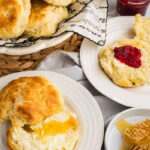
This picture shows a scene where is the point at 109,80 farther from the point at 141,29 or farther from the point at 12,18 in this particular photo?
the point at 12,18

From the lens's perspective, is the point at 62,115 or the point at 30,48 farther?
the point at 30,48

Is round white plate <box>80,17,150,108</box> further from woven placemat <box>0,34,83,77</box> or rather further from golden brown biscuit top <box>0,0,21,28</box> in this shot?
golden brown biscuit top <box>0,0,21,28</box>

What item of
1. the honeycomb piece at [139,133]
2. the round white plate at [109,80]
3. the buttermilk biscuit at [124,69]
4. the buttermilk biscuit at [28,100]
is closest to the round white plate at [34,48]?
the buttermilk biscuit at [28,100]

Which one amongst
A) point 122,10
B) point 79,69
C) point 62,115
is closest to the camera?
point 62,115

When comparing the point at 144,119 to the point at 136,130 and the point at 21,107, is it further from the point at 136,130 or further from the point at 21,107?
the point at 21,107

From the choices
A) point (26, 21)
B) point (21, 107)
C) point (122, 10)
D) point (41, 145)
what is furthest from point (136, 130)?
point (122, 10)

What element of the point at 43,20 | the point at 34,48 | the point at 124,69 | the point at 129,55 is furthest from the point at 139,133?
the point at 43,20
